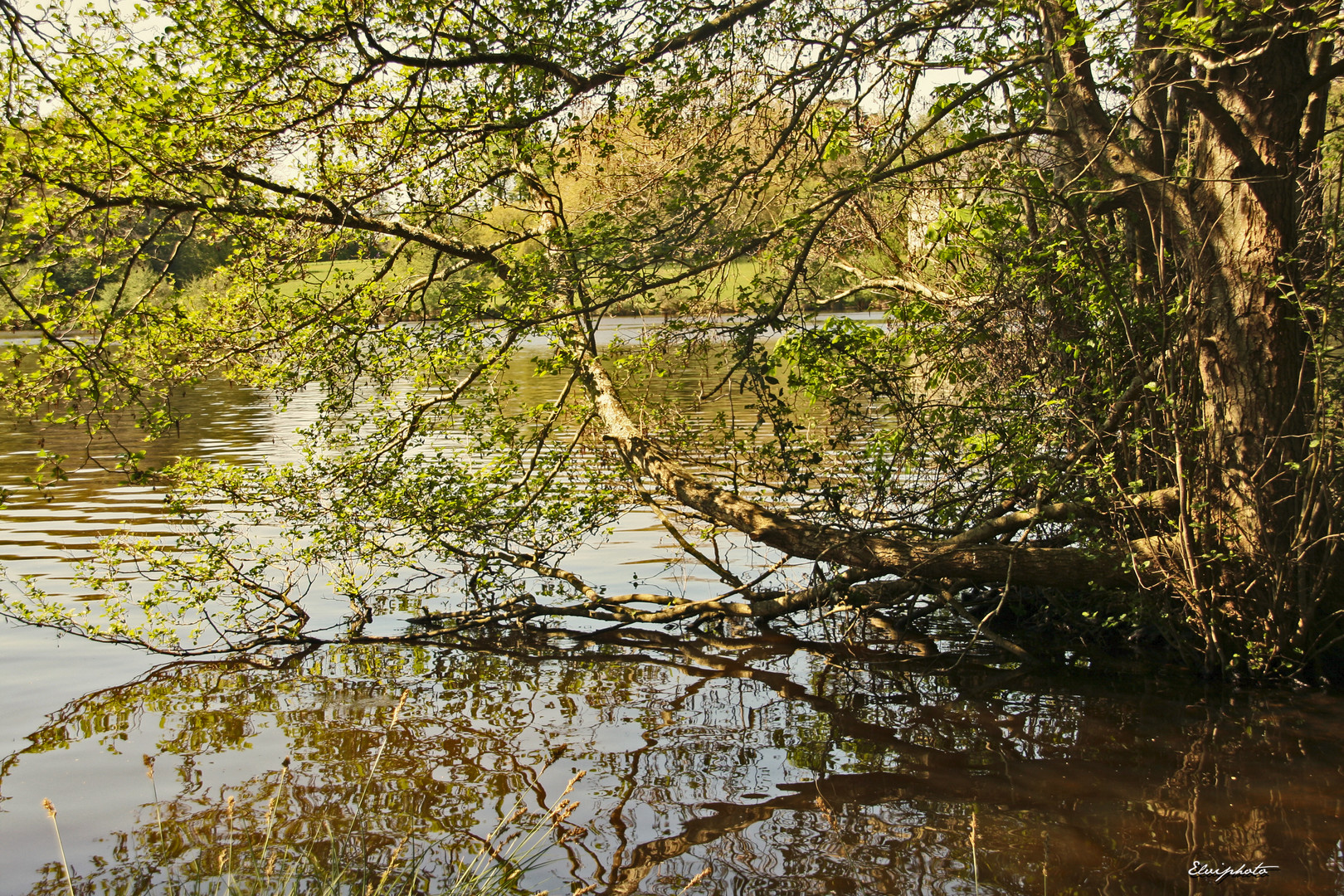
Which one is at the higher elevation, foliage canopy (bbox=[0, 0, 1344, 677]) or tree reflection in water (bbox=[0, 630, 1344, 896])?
foliage canopy (bbox=[0, 0, 1344, 677])

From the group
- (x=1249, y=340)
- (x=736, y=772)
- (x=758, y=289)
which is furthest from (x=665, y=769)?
(x=1249, y=340)

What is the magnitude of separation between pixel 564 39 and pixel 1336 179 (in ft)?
17.2

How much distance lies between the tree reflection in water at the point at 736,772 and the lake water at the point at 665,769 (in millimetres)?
20

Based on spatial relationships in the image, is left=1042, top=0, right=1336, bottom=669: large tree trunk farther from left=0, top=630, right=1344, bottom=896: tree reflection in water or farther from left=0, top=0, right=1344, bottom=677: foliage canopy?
left=0, top=630, right=1344, bottom=896: tree reflection in water

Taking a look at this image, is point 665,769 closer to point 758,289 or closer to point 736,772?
point 736,772

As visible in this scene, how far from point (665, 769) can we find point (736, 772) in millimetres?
432

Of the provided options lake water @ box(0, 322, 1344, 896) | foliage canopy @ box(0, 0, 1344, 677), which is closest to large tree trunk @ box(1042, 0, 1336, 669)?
foliage canopy @ box(0, 0, 1344, 677)

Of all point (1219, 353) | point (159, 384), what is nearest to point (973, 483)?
point (1219, 353)

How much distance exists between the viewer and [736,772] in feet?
20.1

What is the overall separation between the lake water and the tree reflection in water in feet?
0.07

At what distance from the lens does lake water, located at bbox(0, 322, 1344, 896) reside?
500 cm

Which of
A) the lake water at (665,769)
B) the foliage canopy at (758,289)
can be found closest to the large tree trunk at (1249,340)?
the foliage canopy at (758,289)

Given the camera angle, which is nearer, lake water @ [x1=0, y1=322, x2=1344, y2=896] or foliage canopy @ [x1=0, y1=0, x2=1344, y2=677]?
lake water @ [x1=0, y1=322, x2=1344, y2=896]

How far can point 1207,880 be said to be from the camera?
190 inches
